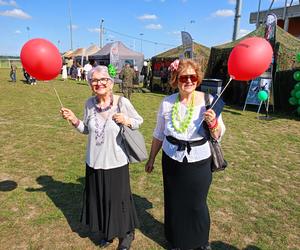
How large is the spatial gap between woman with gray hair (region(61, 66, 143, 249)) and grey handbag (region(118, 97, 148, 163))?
51 mm

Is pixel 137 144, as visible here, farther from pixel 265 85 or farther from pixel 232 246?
pixel 265 85

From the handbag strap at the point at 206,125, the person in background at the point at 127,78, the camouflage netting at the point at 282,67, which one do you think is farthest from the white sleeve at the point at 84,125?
the person in background at the point at 127,78

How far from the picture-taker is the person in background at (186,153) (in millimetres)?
2588

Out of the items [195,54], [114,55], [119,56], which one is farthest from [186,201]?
[119,56]

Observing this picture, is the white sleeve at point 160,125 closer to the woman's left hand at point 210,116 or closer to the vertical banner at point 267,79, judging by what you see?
the woman's left hand at point 210,116

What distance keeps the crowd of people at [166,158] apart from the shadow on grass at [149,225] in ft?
0.87

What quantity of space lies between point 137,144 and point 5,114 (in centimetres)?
840

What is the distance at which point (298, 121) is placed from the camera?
10.3 m

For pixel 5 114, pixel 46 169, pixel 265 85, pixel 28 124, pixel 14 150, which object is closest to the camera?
pixel 46 169

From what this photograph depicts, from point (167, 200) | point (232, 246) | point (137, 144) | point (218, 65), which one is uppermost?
point (218, 65)

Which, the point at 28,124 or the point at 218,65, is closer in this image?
the point at 28,124

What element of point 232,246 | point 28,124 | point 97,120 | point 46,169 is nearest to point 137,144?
point 97,120

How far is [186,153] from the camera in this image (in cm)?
264

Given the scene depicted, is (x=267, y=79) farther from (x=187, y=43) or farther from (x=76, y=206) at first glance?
(x=76, y=206)
